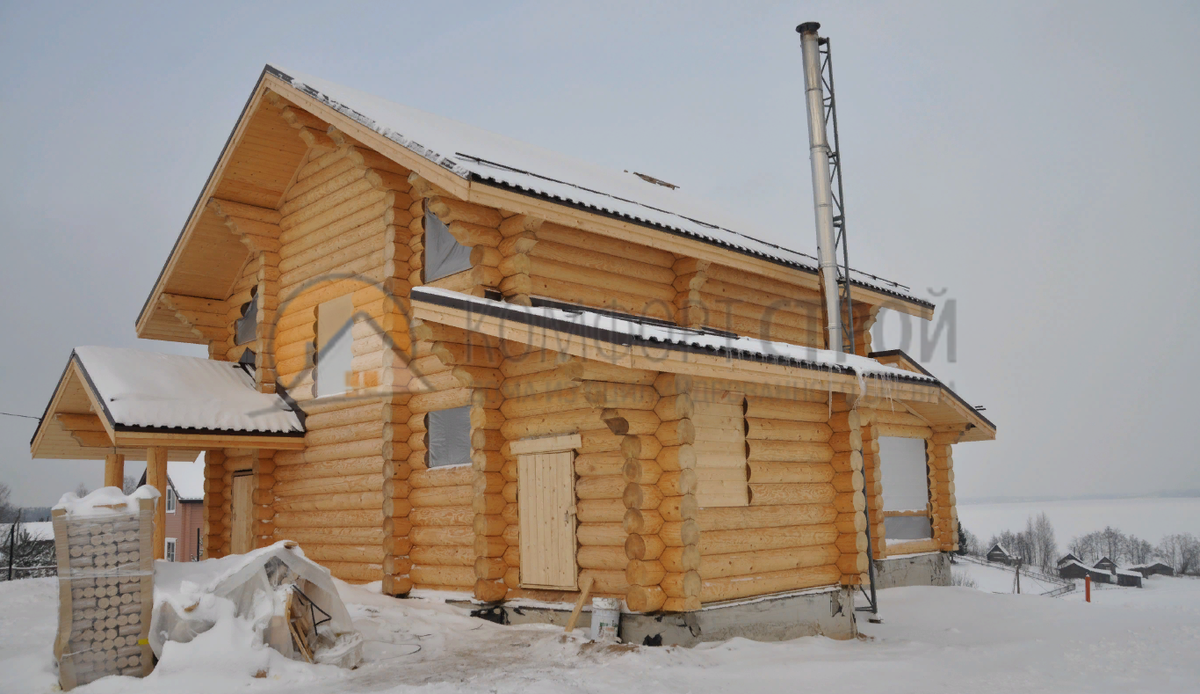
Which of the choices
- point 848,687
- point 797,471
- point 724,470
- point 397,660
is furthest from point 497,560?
point 848,687

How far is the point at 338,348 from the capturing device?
1298 cm

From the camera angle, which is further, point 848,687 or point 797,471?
point 797,471

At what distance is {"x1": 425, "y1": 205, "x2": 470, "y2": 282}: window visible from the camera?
1091cm

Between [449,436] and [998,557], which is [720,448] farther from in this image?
[998,557]

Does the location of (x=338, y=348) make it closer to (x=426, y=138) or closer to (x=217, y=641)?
(x=426, y=138)

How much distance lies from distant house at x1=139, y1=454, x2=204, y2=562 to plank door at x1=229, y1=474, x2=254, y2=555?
704 inches

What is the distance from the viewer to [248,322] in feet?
52.0

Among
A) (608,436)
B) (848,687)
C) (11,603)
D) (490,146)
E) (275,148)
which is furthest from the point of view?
(275,148)

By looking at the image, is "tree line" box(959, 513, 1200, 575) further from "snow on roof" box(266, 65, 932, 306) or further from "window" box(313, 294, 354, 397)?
"window" box(313, 294, 354, 397)

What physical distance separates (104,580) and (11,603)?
16.5ft

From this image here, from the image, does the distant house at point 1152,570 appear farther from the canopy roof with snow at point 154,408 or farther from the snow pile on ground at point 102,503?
the snow pile on ground at point 102,503

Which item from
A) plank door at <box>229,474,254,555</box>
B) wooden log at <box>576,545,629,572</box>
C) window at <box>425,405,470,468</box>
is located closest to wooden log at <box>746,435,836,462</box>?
wooden log at <box>576,545,629,572</box>

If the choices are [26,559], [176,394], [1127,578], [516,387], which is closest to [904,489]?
[516,387]

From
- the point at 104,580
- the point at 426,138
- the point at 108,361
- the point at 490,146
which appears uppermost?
the point at 490,146
